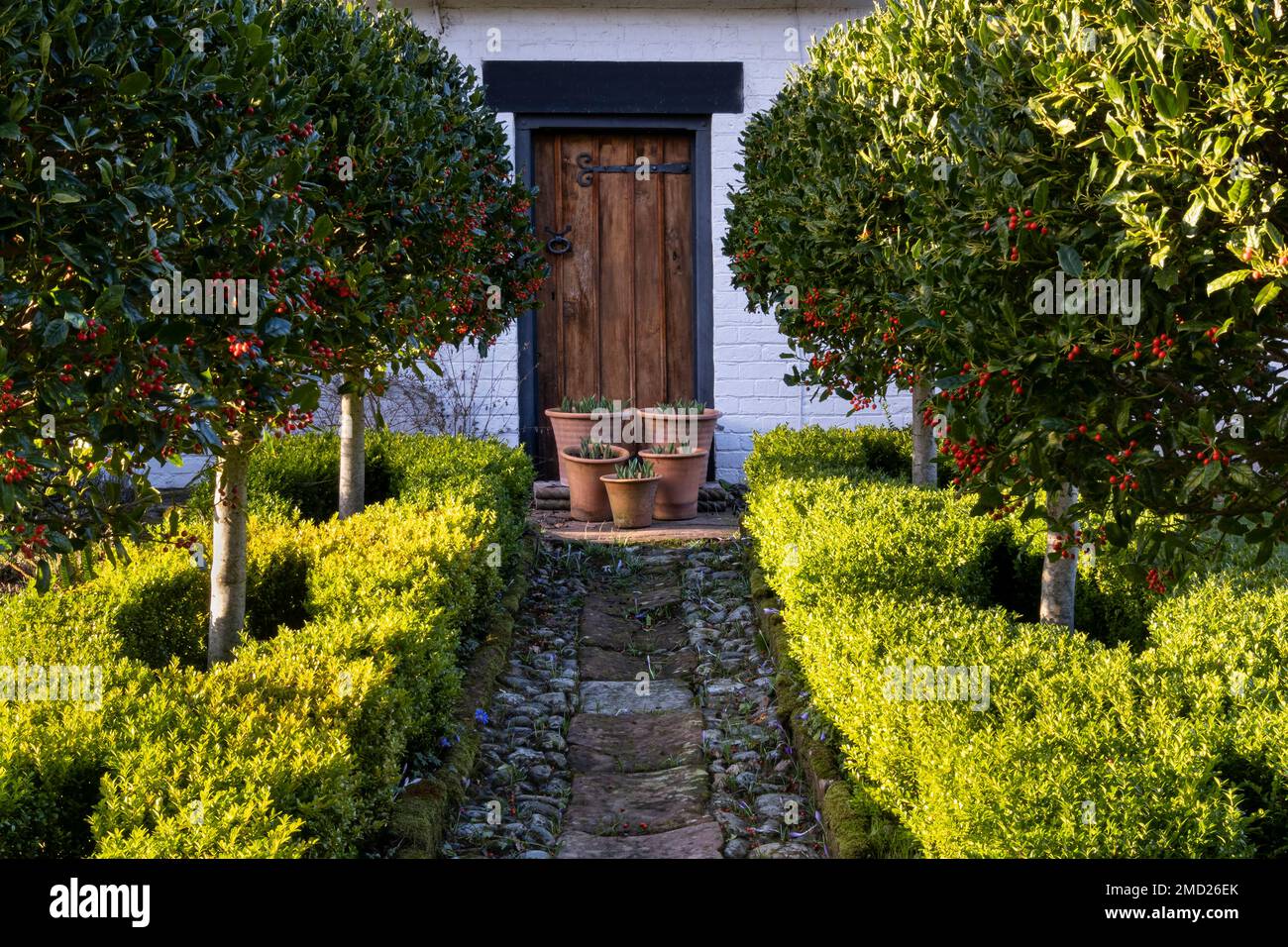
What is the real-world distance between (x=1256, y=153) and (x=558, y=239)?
789 cm

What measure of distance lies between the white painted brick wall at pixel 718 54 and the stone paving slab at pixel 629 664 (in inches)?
156

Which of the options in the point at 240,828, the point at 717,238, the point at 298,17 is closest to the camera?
the point at 240,828

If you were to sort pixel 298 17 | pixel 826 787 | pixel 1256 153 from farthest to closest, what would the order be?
pixel 298 17
pixel 826 787
pixel 1256 153

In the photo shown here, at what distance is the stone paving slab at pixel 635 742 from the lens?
17.6 feet

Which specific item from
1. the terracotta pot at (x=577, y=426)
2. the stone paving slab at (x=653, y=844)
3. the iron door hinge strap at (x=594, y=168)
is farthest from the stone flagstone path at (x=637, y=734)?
the iron door hinge strap at (x=594, y=168)

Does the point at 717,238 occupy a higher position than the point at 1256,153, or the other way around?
the point at 717,238

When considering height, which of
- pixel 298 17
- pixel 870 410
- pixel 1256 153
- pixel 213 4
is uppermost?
pixel 298 17

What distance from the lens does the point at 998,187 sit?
12.1 ft

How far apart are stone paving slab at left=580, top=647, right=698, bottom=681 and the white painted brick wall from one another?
3951 mm

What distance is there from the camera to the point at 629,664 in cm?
679

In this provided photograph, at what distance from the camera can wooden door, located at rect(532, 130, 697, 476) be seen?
416 inches

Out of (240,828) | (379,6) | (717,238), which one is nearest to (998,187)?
(240,828)

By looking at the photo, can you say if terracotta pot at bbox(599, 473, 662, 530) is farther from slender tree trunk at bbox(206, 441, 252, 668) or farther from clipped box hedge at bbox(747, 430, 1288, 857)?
slender tree trunk at bbox(206, 441, 252, 668)
